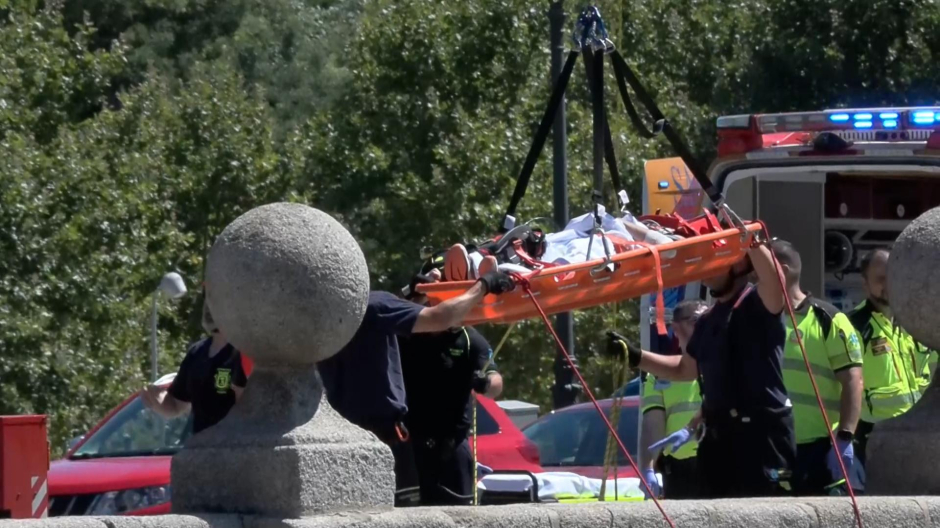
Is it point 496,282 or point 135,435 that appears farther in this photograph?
point 135,435

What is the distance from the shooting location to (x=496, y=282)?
5.82m

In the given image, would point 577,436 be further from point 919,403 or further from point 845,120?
point 919,403

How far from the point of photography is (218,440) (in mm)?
4465

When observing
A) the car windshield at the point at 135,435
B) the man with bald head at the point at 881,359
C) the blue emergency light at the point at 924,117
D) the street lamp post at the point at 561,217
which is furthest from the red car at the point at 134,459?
the street lamp post at the point at 561,217

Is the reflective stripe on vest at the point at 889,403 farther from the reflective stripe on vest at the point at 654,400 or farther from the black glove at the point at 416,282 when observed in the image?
the black glove at the point at 416,282

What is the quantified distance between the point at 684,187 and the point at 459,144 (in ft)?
40.8

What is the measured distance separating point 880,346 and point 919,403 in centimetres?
124

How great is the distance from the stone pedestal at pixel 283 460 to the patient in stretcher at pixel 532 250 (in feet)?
5.53

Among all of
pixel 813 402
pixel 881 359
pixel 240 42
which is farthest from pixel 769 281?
pixel 240 42

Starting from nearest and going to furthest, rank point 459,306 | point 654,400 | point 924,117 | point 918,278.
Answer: point 459,306 < point 918,278 < point 924,117 < point 654,400

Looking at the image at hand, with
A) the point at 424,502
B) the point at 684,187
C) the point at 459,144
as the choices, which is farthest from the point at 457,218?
the point at 424,502

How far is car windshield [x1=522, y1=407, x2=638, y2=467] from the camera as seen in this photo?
36.1ft

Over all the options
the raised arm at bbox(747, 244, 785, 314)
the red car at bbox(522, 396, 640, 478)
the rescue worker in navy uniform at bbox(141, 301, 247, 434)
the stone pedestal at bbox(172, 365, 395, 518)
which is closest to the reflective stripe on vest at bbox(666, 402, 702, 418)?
the red car at bbox(522, 396, 640, 478)

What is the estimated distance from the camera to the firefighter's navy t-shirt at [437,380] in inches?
278
